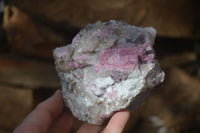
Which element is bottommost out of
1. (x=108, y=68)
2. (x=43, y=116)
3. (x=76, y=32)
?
(x=43, y=116)

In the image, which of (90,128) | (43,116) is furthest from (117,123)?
(43,116)

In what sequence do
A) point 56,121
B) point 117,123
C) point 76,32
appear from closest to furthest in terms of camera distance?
point 117,123
point 56,121
point 76,32

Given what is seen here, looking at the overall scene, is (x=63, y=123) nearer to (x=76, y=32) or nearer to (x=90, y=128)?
(x=90, y=128)

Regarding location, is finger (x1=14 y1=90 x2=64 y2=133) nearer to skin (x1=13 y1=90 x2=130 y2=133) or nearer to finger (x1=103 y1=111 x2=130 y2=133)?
skin (x1=13 y1=90 x2=130 y2=133)

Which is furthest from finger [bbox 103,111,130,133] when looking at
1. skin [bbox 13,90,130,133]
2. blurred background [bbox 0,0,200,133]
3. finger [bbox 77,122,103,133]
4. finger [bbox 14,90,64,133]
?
blurred background [bbox 0,0,200,133]

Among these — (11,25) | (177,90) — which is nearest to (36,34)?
(11,25)

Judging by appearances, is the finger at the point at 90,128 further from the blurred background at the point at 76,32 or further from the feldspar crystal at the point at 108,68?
the blurred background at the point at 76,32

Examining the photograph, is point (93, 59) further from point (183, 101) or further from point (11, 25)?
point (183, 101)

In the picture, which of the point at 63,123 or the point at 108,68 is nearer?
the point at 108,68
